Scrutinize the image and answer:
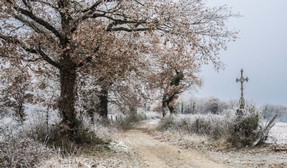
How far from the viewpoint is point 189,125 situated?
29078mm

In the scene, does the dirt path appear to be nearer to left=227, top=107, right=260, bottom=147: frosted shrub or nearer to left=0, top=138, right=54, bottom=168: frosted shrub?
left=227, top=107, right=260, bottom=147: frosted shrub

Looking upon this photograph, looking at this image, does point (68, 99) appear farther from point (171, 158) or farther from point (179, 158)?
point (179, 158)

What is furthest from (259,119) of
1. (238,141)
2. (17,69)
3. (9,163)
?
(9,163)

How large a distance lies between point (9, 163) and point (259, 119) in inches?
537

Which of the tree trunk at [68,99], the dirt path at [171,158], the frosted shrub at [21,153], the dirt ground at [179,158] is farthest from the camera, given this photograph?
the tree trunk at [68,99]

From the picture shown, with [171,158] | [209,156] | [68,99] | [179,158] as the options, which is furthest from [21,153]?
[209,156]

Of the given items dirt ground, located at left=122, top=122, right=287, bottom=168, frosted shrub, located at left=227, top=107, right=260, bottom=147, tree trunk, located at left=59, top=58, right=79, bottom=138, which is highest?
tree trunk, located at left=59, top=58, right=79, bottom=138

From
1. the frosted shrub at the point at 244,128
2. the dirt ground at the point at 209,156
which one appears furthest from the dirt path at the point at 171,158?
the frosted shrub at the point at 244,128

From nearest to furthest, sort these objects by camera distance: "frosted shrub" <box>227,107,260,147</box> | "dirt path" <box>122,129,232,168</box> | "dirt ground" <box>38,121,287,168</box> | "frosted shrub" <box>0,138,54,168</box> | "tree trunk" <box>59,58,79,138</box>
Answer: "frosted shrub" <box>0,138,54,168</box> < "dirt ground" <box>38,121,287,168</box> < "dirt path" <box>122,129,232,168</box> < "tree trunk" <box>59,58,79,138</box> < "frosted shrub" <box>227,107,260,147</box>

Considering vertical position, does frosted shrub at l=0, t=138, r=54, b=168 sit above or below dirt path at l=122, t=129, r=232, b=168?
above

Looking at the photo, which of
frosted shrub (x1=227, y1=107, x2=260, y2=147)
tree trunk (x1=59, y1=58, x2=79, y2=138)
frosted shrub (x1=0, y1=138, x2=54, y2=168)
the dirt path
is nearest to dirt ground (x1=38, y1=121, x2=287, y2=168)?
the dirt path

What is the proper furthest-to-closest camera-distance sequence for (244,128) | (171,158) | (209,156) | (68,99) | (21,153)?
(244,128) → (68,99) → (209,156) → (171,158) → (21,153)

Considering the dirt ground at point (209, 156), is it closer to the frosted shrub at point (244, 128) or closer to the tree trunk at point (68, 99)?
the frosted shrub at point (244, 128)

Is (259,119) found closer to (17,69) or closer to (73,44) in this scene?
(73,44)
